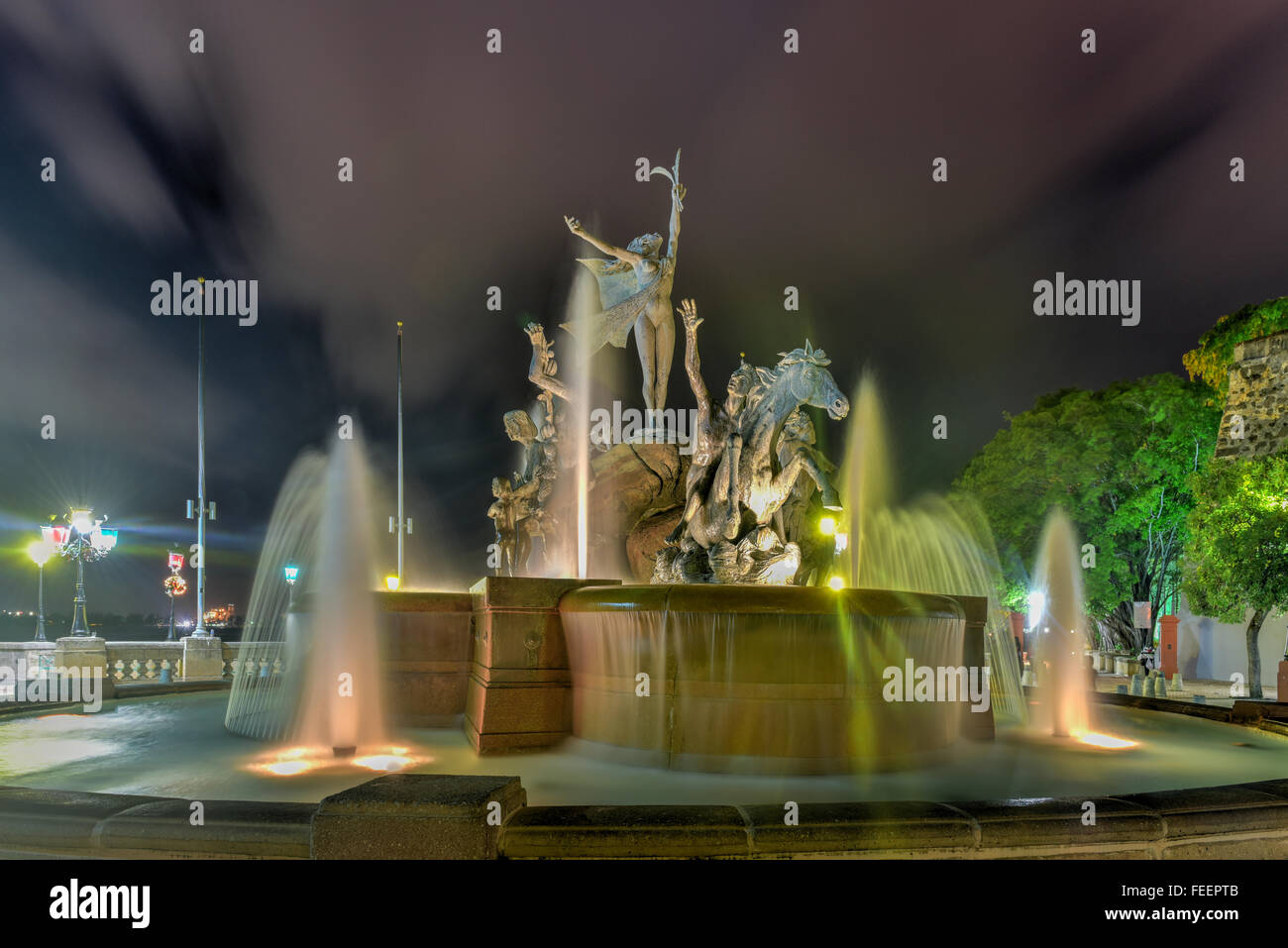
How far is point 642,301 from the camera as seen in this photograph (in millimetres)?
17438

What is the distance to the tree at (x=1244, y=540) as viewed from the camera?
22406mm

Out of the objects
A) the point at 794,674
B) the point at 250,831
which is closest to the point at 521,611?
the point at 794,674

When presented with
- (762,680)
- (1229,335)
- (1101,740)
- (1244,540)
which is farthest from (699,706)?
(1229,335)

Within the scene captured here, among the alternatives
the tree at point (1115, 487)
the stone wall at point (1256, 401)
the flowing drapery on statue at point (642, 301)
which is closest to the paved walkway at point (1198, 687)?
the tree at point (1115, 487)

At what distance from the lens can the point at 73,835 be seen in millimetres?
4672

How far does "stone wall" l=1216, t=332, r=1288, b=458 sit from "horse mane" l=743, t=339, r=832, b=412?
29.6 metres

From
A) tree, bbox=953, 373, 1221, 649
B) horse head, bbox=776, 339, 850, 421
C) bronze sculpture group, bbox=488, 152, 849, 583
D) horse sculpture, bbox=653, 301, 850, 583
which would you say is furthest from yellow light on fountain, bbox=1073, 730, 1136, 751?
tree, bbox=953, 373, 1221, 649

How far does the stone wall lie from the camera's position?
3281 cm

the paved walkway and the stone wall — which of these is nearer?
the paved walkway

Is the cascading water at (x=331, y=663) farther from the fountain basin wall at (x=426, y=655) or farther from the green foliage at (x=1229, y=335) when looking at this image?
the green foliage at (x=1229, y=335)

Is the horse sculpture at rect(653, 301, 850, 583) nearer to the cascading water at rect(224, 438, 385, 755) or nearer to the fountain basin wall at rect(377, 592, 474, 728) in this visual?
the fountain basin wall at rect(377, 592, 474, 728)

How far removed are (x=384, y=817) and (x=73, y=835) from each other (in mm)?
1876
